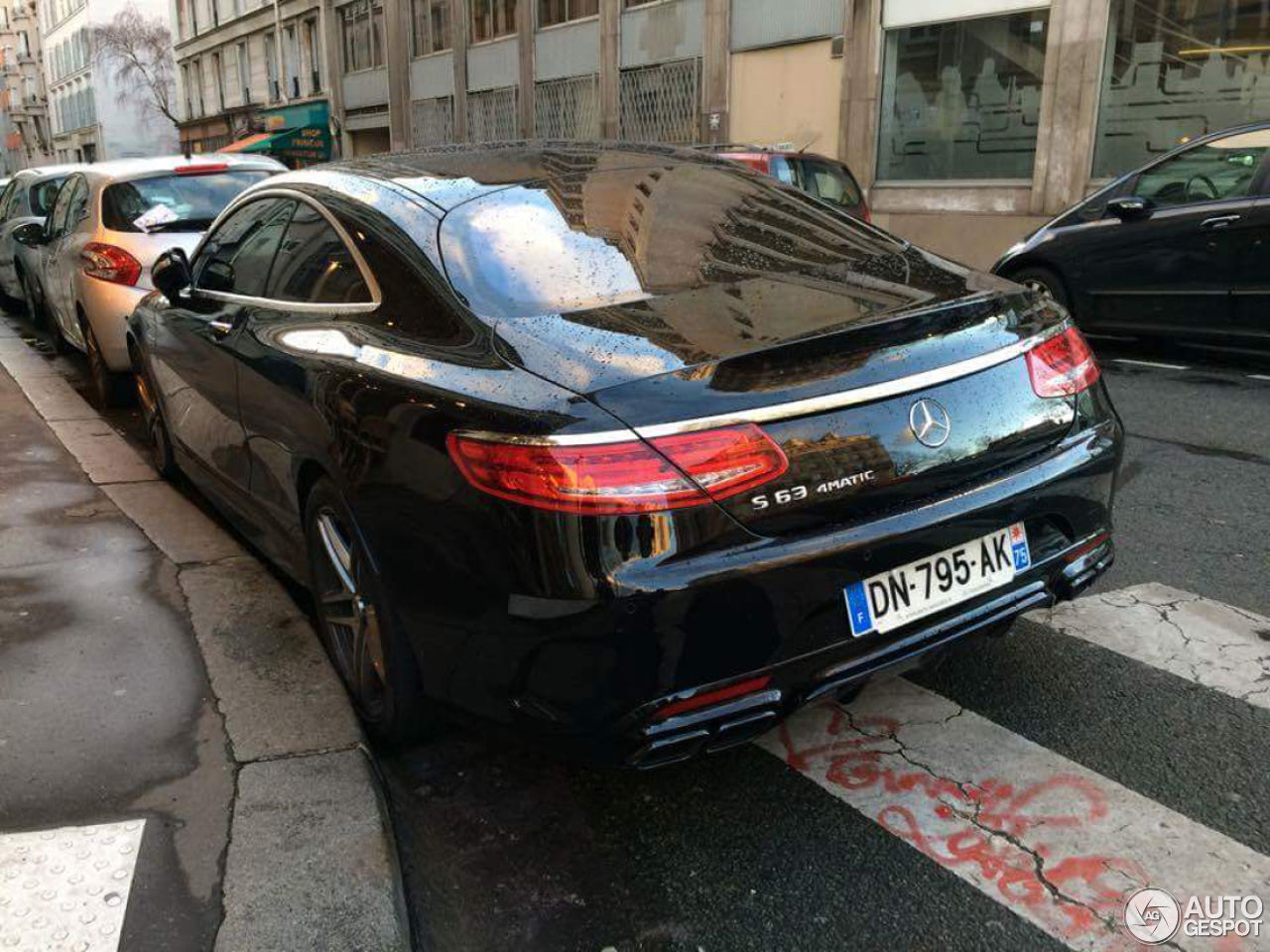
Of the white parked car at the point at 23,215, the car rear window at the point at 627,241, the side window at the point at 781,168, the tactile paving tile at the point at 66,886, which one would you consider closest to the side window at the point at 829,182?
the side window at the point at 781,168

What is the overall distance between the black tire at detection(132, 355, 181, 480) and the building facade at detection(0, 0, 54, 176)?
8374 centimetres

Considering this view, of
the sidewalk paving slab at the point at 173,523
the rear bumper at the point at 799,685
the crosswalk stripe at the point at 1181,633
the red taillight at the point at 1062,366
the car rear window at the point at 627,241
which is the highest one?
the car rear window at the point at 627,241

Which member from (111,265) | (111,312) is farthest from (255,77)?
(111,312)

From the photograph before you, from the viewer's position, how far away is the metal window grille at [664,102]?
21578 millimetres

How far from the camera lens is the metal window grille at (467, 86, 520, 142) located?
92.1ft

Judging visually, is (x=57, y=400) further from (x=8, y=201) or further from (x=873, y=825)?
(x=8, y=201)

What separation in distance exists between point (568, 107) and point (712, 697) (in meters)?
25.3

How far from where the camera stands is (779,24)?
19203 millimetres

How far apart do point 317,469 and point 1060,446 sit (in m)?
2.02

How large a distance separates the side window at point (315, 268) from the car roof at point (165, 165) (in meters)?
4.64

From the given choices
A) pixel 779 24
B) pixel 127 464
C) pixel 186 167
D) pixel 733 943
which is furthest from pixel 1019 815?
pixel 779 24

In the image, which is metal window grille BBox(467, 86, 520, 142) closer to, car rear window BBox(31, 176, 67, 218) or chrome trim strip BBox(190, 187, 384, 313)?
car rear window BBox(31, 176, 67, 218)

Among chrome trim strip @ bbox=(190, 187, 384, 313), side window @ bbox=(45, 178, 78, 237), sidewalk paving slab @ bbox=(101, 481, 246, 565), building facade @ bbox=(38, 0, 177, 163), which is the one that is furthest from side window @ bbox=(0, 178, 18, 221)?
building facade @ bbox=(38, 0, 177, 163)

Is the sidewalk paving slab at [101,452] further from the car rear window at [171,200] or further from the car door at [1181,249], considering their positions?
the car door at [1181,249]
